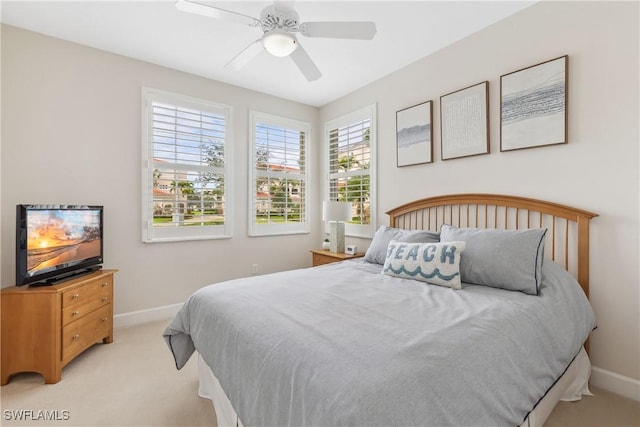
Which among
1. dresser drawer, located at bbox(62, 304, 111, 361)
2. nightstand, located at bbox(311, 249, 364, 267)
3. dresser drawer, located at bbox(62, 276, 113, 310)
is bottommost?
dresser drawer, located at bbox(62, 304, 111, 361)

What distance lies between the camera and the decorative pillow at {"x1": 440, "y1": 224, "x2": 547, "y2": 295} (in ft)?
5.86

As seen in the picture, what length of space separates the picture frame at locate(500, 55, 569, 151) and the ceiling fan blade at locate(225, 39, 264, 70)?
190cm

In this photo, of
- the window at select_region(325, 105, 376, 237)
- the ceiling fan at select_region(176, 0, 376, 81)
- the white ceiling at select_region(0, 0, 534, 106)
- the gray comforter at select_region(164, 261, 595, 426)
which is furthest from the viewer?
the window at select_region(325, 105, 376, 237)

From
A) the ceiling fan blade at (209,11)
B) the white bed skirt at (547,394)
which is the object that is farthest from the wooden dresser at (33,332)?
the ceiling fan blade at (209,11)

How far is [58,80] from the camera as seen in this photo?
2.65 m

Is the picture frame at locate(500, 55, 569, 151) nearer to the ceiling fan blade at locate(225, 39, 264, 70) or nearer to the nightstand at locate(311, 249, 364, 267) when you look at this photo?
the nightstand at locate(311, 249, 364, 267)

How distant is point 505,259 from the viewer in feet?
6.15

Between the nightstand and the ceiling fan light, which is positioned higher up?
the ceiling fan light

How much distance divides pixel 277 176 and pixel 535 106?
9.31ft

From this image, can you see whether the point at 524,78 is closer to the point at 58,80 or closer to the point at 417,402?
the point at 417,402

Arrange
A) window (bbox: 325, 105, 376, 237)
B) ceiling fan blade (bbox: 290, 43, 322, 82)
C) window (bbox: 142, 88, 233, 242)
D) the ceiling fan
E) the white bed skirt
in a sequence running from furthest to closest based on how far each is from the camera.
A: window (bbox: 325, 105, 376, 237) → window (bbox: 142, 88, 233, 242) → ceiling fan blade (bbox: 290, 43, 322, 82) → the ceiling fan → the white bed skirt

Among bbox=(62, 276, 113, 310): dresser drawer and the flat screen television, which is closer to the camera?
the flat screen television

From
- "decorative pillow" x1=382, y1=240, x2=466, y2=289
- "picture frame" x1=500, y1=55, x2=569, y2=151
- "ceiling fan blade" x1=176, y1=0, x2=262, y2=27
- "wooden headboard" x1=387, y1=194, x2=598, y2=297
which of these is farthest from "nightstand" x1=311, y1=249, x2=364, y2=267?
"ceiling fan blade" x1=176, y1=0, x2=262, y2=27

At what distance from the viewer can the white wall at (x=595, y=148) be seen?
184cm
